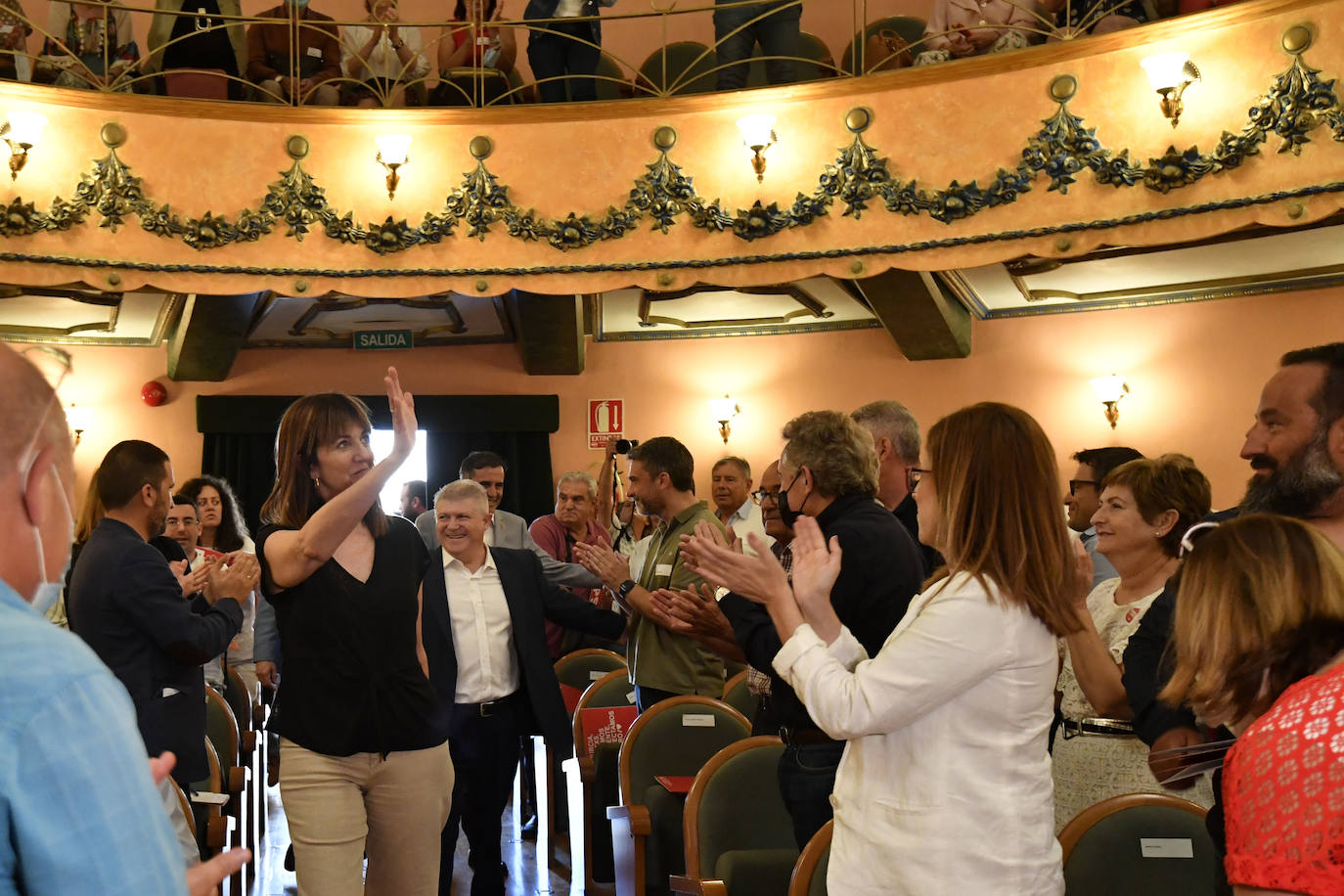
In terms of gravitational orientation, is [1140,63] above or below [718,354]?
above

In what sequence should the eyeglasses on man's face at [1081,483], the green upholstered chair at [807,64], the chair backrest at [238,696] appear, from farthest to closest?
the green upholstered chair at [807,64], the chair backrest at [238,696], the eyeglasses on man's face at [1081,483]

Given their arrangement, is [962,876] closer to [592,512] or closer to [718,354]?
[592,512]

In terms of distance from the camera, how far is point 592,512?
645 cm

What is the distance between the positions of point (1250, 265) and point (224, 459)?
7.88 metres

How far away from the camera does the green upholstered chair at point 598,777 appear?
14.2 ft

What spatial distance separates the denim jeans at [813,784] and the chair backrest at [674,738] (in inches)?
42.5

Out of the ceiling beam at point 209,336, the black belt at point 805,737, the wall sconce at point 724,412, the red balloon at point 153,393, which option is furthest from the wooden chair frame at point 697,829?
the red balloon at point 153,393

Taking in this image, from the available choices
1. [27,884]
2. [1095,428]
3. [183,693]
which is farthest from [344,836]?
[1095,428]

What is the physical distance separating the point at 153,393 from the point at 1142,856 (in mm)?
9257

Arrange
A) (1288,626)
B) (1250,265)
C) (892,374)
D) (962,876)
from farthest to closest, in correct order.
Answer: (892,374) < (1250,265) < (962,876) < (1288,626)

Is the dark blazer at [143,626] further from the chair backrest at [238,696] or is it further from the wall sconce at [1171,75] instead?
the wall sconce at [1171,75]

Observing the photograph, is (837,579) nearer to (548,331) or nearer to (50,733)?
(50,733)

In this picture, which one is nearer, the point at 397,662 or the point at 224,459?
the point at 397,662

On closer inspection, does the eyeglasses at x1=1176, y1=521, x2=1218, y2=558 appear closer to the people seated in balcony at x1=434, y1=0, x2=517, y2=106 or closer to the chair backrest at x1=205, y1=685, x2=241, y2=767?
the chair backrest at x1=205, y1=685, x2=241, y2=767
